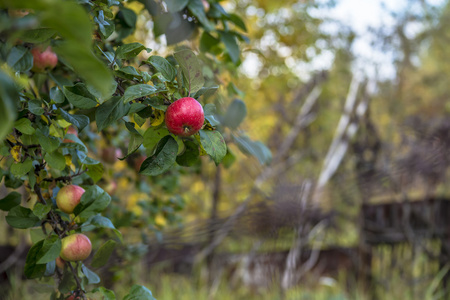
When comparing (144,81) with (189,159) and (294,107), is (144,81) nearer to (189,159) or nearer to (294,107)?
(189,159)

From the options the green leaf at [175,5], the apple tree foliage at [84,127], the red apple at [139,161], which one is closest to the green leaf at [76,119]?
the apple tree foliage at [84,127]

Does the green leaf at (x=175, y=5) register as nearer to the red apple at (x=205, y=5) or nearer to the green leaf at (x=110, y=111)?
the red apple at (x=205, y=5)

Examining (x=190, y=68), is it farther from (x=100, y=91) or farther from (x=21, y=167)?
(x=21, y=167)

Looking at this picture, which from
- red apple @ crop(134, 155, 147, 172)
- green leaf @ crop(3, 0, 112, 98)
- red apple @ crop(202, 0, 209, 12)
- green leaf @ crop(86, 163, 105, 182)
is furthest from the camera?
red apple @ crop(134, 155, 147, 172)

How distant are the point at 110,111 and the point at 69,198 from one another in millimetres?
197

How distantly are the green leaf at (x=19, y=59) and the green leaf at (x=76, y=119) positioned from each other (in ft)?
0.41

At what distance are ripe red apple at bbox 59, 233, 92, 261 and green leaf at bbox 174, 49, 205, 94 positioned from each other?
325mm

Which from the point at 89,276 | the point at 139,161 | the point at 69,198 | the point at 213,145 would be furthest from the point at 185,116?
the point at 139,161

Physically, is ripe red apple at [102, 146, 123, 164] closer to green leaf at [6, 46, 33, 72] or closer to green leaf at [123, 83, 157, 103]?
green leaf at [6, 46, 33, 72]

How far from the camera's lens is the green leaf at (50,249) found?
0.70m

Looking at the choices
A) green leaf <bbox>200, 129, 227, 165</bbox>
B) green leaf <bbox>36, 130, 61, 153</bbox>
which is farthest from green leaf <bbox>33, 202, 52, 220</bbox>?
green leaf <bbox>200, 129, 227, 165</bbox>

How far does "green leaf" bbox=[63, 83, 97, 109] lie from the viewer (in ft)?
2.16

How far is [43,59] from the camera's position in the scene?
0.91 meters

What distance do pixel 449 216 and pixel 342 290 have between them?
0.84 metres
